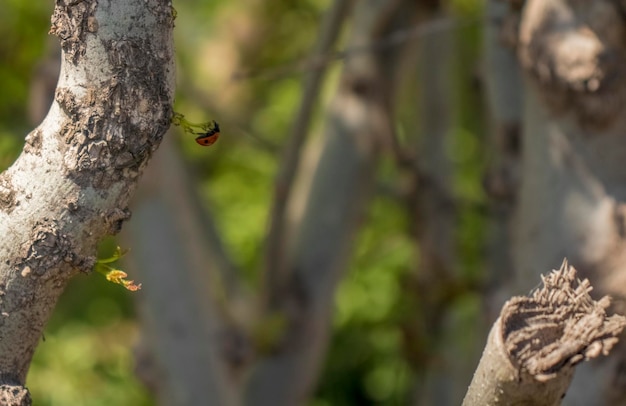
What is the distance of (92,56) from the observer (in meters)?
0.56

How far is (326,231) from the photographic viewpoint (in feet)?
5.74

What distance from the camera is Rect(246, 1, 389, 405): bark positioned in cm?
173

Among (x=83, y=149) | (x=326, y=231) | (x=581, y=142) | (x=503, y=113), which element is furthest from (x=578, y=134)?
(x=326, y=231)

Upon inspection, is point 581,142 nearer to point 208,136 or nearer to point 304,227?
point 208,136

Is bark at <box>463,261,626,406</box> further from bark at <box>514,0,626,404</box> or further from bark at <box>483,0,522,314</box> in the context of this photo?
bark at <box>483,0,522,314</box>

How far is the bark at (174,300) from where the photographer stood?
1.50 meters

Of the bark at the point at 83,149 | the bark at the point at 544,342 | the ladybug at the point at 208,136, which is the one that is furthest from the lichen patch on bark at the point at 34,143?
the bark at the point at 544,342

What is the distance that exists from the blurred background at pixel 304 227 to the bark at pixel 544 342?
2.31 feet

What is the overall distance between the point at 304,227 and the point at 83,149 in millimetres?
1216

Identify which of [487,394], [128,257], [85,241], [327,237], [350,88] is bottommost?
[487,394]

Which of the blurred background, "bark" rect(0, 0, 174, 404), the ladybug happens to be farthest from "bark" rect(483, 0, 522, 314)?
"bark" rect(0, 0, 174, 404)

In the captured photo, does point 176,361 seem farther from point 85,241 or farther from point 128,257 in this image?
point 85,241

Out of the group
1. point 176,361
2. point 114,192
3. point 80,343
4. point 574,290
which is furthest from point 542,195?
point 80,343

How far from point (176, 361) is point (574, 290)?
42.6 inches
